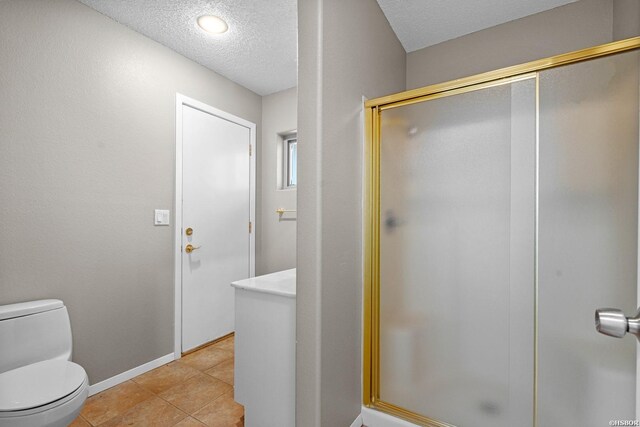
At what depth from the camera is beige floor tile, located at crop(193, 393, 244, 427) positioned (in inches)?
65.2

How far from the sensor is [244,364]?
157cm

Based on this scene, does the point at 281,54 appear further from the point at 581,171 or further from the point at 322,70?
the point at 581,171

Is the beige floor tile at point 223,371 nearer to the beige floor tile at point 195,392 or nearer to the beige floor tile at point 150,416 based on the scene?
the beige floor tile at point 195,392

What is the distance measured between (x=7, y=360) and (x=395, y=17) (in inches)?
118

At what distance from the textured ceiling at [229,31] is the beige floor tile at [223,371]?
2514 millimetres

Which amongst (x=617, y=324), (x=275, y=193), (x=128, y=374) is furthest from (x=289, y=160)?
(x=617, y=324)

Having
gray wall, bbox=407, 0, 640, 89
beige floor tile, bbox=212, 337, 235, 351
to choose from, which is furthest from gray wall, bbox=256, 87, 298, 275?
gray wall, bbox=407, 0, 640, 89

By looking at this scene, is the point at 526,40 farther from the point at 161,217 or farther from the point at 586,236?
the point at 161,217

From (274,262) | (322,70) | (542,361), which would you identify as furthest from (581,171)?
(274,262)

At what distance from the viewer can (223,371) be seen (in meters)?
2.24

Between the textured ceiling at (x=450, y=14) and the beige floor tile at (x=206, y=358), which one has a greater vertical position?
the textured ceiling at (x=450, y=14)

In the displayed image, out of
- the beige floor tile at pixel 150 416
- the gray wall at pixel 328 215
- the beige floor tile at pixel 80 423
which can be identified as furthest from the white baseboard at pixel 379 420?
the beige floor tile at pixel 80 423

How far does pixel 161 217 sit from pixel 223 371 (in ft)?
4.16

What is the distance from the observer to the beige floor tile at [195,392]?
184 cm
